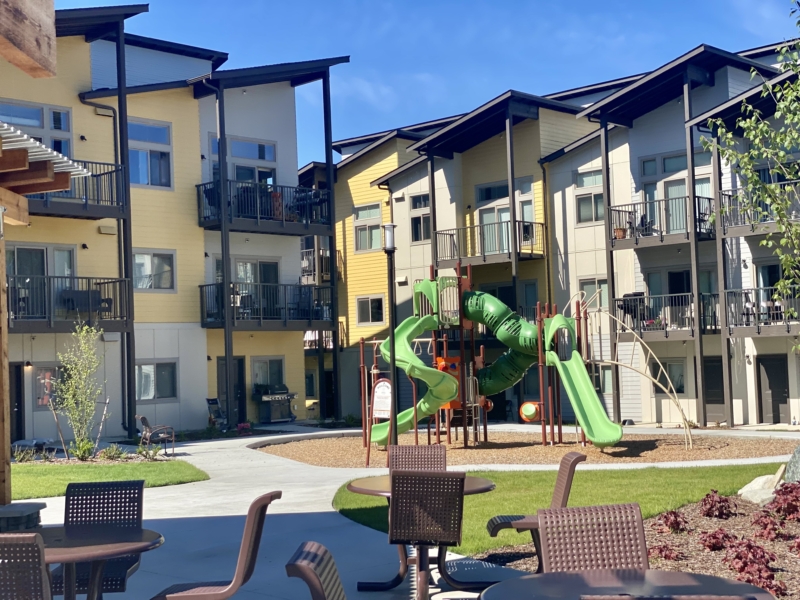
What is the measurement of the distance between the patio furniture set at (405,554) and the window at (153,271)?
2111 cm

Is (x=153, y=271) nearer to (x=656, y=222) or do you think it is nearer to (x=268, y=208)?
(x=268, y=208)

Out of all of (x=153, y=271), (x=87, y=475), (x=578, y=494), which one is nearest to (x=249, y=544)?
(x=578, y=494)

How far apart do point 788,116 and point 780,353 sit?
681 inches

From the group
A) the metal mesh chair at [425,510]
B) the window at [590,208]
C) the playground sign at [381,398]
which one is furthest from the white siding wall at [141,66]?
the metal mesh chair at [425,510]

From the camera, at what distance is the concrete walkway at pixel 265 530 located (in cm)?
854

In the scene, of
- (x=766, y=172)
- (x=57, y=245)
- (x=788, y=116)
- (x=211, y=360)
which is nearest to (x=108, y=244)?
(x=57, y=245)

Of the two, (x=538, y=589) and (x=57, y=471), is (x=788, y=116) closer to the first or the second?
(x=538, y=589)

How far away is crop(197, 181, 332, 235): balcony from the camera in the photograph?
29.2 m

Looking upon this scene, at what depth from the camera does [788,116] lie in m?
10.9

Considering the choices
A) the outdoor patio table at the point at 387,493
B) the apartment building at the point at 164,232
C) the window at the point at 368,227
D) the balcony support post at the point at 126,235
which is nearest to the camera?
the outdoor patio table at the point at 387,493

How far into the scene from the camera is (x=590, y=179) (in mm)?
31250

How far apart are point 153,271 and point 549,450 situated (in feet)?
45.3

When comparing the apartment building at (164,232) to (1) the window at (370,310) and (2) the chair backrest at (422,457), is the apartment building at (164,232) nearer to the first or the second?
(1) the window at (370,310)

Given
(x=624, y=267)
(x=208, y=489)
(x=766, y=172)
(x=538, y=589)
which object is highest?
(x=766, y=172)
